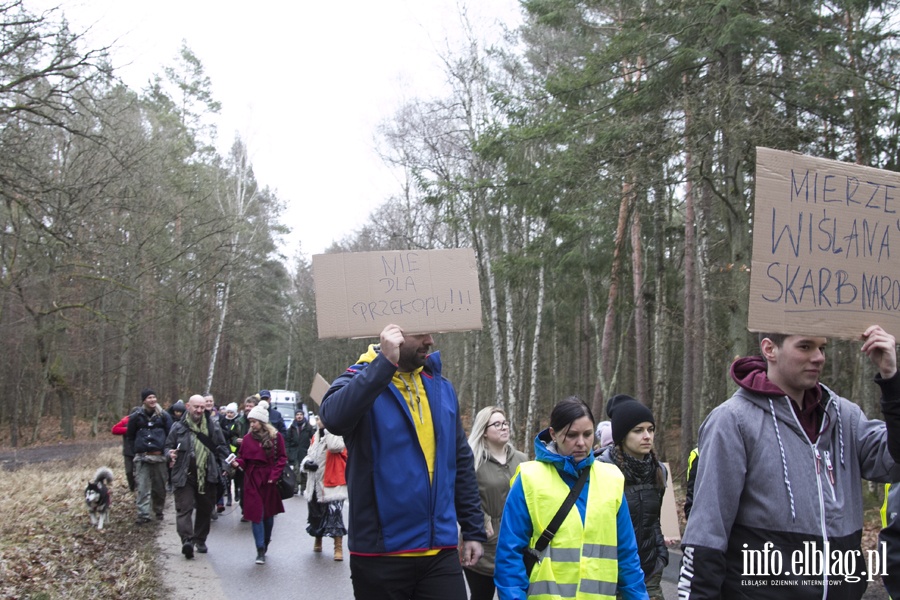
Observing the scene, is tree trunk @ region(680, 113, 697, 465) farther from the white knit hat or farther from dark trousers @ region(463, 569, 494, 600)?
dark trousers @ region(463, 569, 494, 600)

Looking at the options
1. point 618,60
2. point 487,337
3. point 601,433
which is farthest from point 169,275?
point 601,433

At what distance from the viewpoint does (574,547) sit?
387cm

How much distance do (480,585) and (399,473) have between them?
78.1 inches

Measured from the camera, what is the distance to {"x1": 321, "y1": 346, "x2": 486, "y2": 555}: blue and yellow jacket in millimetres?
4086

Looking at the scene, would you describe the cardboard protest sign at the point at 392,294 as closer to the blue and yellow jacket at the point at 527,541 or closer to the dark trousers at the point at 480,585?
the blue and yellow jacket at the point at 527,541

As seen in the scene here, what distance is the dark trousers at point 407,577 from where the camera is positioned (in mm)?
4098

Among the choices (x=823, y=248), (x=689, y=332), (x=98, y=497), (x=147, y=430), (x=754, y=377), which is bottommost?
(x=98, y=497)

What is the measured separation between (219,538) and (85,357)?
80.8 feet

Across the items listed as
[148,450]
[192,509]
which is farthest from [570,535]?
[148,450]

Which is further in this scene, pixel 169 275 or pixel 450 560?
pixel 169 275

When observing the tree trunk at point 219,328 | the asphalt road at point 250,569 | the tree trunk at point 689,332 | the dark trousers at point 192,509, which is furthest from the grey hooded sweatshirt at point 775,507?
the tree trunk at point 219,328

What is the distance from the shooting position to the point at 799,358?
10.8ft

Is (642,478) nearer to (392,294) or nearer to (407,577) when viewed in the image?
Result: (407,577)

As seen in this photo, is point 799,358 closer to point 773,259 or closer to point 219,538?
point 773,259
